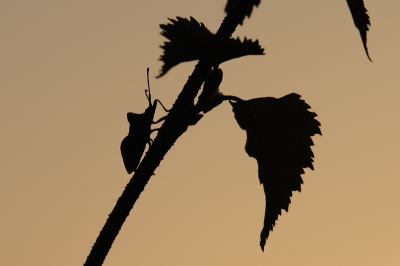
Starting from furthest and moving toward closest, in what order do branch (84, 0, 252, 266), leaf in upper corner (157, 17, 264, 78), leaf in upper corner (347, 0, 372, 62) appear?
leaf in upper corner (347, 0, 372, 62) → leaf in upper corner (157, 17, 264, 78) → branch (84, 0, 252, 266)

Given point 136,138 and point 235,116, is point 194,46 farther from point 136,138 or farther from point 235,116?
point 235,116

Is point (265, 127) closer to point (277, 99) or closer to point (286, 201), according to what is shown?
point (277, 99)

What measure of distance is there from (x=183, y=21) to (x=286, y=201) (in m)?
0.62

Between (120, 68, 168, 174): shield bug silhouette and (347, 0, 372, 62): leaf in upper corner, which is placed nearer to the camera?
(120, 68, 168, 174): shield bug silhouette

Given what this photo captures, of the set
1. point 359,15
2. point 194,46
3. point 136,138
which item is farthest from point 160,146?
point 359,15

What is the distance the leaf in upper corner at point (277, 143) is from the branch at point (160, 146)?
373mm

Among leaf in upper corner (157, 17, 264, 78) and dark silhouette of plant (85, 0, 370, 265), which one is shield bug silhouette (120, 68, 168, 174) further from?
leaf in upper corner (157, 17, 264, 78)

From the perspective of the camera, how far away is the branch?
1182 millimetres

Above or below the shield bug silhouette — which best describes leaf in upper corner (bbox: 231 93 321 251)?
above

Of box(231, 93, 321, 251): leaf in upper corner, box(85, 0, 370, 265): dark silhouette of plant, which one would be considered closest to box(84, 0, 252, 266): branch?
box(85, 0, 370, 265): dark silhouette of plant

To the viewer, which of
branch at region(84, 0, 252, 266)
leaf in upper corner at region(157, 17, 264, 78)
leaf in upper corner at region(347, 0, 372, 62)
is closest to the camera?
branch at region(84, 0, 252, 266)

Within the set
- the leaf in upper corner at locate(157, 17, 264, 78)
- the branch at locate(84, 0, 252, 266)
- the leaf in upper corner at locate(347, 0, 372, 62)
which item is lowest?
the branch at locate(84, 0, 252, 266)

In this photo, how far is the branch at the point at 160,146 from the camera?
1.18 metres

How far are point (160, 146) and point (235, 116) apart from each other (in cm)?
52
